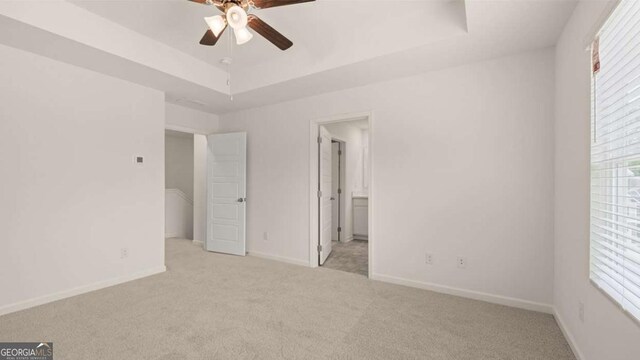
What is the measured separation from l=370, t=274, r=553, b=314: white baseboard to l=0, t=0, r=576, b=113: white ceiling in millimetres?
2389

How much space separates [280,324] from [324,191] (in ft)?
7.34

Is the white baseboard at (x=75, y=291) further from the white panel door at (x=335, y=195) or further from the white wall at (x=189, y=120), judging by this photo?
the white panel door at (x=335, y=195)

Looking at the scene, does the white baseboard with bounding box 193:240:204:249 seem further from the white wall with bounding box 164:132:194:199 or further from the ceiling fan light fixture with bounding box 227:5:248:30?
the ceiling fan light fixture with bounding box 227:5:248:30

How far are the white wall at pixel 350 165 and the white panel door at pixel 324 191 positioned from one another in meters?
1.11

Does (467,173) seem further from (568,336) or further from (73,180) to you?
(73,180)

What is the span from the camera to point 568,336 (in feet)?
7.18

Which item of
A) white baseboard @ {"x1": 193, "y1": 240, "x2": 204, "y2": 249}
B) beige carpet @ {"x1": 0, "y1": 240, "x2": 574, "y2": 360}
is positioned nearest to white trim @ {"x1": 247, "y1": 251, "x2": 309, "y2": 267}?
beige carpet @ {"x1": 0, "y1": 240, "x2": 574, "y2": 360}

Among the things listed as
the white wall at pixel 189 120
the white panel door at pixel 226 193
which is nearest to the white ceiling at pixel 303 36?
the white wall at pixel 189 120

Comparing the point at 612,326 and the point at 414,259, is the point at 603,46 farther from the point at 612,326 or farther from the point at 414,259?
the point at 414,259

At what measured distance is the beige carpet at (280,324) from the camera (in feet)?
6.86

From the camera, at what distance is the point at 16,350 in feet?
7.01

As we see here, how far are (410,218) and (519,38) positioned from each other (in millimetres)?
2009

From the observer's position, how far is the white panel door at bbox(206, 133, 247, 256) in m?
4.76

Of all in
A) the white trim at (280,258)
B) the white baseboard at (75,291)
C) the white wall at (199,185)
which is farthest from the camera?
the white wall at (199,185)
